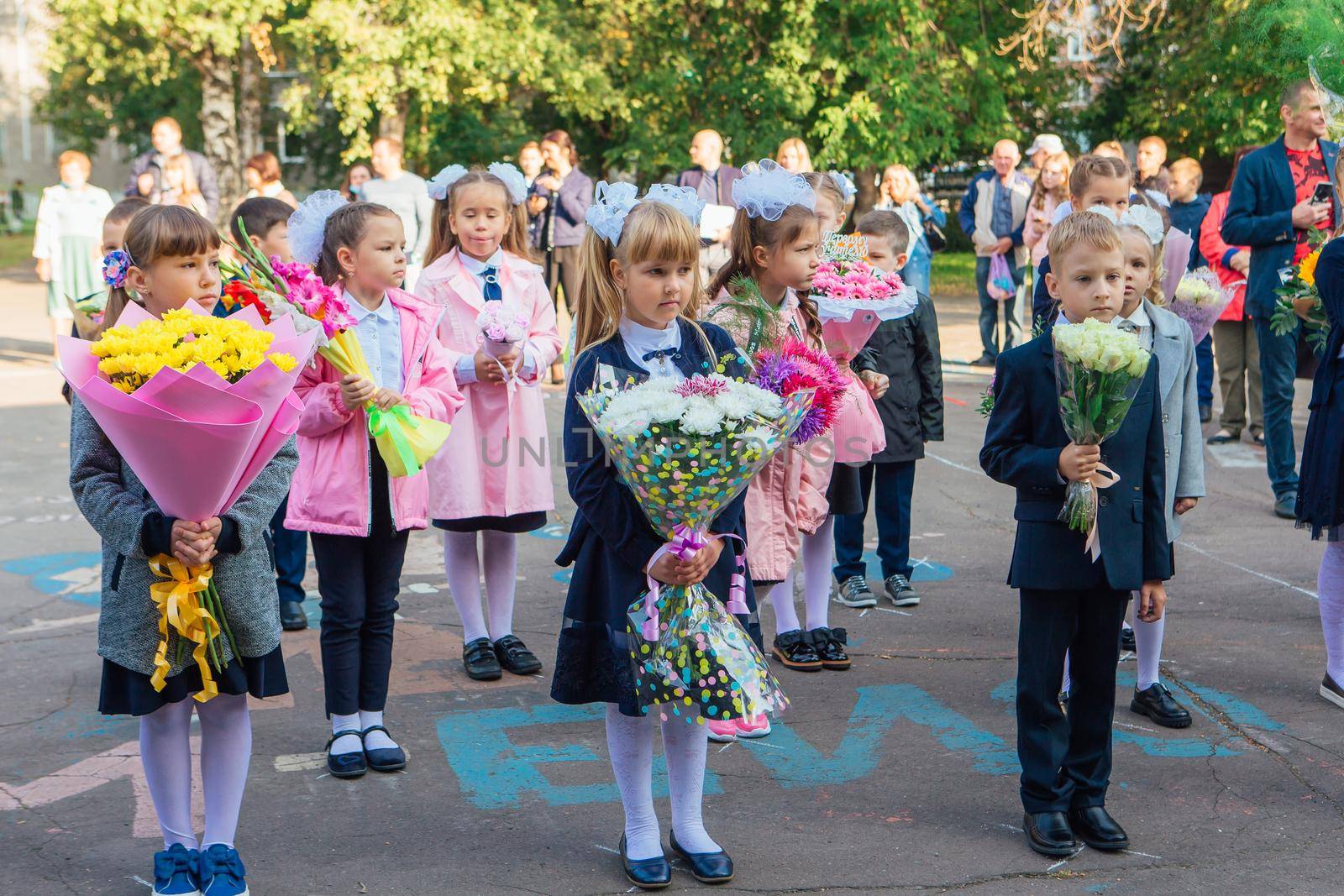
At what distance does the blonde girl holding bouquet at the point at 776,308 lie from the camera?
4.85m

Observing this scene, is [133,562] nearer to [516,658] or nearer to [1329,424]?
[516,658]

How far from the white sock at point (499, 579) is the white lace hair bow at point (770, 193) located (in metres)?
1.71

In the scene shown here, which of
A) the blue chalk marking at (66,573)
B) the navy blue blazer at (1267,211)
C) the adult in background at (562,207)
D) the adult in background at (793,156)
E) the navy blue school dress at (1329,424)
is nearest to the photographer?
the navy blue school dress at (1329,424)

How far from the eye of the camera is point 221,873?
147 inches

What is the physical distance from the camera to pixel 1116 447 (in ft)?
13.3

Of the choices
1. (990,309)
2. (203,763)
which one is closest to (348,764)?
(203,763)

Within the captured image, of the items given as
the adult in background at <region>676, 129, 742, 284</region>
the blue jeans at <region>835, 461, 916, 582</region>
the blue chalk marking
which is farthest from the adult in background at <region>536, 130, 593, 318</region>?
the blue jeans at <region>835, 461, 916, 582</region>

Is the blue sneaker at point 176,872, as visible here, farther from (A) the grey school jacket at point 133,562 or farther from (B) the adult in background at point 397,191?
(B) the adult in background at point 397,191

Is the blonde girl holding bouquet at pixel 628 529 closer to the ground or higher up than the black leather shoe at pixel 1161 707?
higher up

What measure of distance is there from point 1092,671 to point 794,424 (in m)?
1.23

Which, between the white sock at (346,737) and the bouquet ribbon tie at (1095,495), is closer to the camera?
the bouquet ribbon tie at (1095,495)

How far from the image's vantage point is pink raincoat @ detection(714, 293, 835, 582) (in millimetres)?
5035

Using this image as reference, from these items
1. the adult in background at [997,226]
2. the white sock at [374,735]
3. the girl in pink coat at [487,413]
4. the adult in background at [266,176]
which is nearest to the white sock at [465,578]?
the girl in pink coat at [487,413]

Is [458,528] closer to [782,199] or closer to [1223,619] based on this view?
[782,199]
